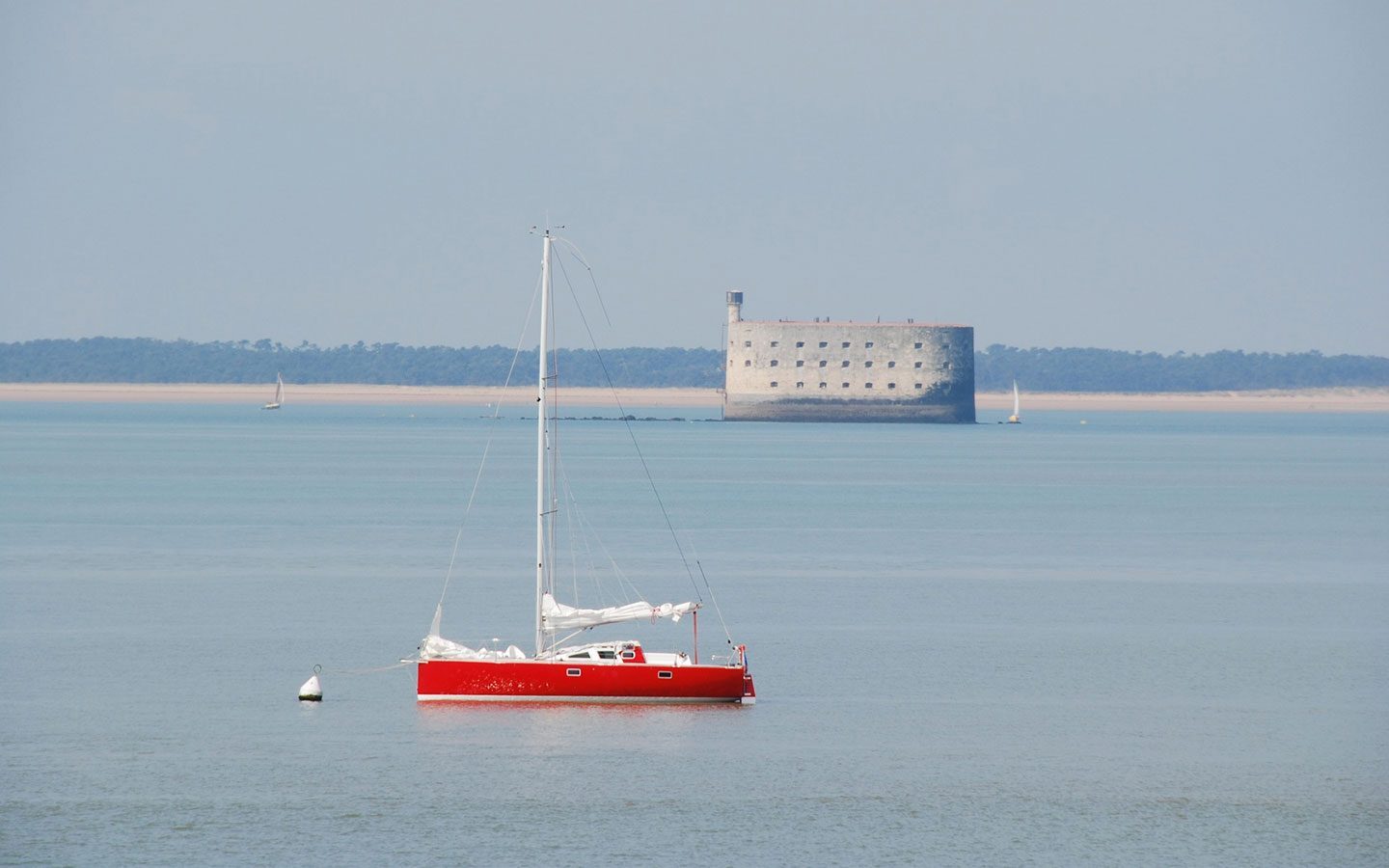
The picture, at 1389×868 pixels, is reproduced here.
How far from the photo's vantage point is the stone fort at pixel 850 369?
16212 cm

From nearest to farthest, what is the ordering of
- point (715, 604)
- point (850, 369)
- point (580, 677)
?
point (580, 677)
point (715, 604)
point (850, 369)

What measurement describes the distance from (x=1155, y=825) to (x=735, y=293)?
465 feet

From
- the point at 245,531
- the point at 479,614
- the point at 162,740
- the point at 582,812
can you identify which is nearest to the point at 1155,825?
the point at 582,812

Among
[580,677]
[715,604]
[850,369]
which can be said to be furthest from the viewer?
[850,369]

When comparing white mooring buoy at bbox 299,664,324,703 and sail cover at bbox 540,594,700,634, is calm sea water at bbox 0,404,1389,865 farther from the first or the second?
sail cover at bbox 540,594,700,634

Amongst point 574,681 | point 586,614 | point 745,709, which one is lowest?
point 745,709

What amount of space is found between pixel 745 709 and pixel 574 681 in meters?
2.81

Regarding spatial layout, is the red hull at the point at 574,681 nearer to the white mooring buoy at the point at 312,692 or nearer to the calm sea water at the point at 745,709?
the calm sea water at the point at 745,709

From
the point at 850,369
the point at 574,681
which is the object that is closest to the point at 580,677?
the point at 574,681

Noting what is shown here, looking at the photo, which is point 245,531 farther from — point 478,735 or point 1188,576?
point 478,735

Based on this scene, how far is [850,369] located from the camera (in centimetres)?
16512

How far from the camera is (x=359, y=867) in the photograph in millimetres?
23031

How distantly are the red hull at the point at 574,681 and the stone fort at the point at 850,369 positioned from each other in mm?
130421

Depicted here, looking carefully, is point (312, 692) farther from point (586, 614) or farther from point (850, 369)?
point (850, 369)
